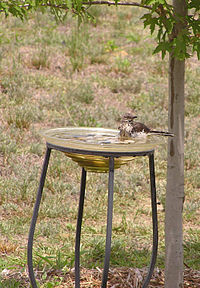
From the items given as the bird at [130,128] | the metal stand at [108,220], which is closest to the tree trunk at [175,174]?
the metal stand at [108,220]

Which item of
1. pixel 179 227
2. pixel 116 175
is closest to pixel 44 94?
pixel 116 175

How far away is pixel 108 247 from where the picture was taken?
2602 mm

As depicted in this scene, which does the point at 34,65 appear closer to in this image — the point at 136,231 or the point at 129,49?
the point at 129,49

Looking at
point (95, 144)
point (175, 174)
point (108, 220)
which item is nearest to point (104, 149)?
point (95, 144)

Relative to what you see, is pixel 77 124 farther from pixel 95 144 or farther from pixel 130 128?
pixel 95 144

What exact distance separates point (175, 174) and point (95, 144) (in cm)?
72

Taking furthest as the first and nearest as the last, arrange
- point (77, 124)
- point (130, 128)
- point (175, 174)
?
point (77, 124), point (175, 174), point (130, 128)

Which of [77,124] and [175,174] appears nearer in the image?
[175,174]

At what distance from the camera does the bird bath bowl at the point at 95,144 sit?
8.30ft

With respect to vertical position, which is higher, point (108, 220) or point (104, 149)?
point (104, 149)

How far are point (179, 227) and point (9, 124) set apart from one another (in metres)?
4.73

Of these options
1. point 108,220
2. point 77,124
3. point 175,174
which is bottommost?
point 77,124

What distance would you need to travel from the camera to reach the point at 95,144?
254cm

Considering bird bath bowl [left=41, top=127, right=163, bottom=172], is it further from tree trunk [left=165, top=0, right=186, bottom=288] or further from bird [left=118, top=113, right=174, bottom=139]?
tree trunk [left=165, top=0, right=186, bottom=288]
